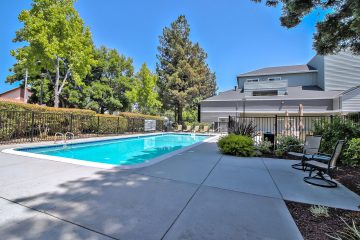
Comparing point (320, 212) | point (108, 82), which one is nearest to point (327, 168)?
point (320, 212)

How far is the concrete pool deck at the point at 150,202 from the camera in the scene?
7.25 feet

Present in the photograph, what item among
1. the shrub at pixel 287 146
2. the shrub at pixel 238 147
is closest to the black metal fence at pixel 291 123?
the shrub at pixel 287 146

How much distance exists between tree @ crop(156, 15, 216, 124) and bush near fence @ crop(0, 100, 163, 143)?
33.5 feet

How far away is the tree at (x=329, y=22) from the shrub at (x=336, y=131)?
2309 mm

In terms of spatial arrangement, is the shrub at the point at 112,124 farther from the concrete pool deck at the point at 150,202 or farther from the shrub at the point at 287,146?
the shrub at the point at 287,146

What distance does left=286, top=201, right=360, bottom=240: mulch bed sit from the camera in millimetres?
2297

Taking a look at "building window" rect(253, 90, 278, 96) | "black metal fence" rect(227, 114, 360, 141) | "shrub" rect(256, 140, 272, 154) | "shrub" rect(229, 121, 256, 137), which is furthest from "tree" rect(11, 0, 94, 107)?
"building window" rect(253, 90, 278, 96)

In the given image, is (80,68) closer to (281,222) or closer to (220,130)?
(220,130)

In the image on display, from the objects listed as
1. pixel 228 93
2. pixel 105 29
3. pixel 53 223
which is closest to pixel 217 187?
pixel 53 223

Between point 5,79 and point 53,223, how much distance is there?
3235 centimetres

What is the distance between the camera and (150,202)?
2.94 meters

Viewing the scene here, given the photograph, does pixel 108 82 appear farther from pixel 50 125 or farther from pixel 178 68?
pixel 50 125

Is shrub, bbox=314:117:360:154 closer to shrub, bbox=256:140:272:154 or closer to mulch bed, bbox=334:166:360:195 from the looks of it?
mulch bed, bbox=334:166:360:195

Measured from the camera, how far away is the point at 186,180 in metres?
4.14
